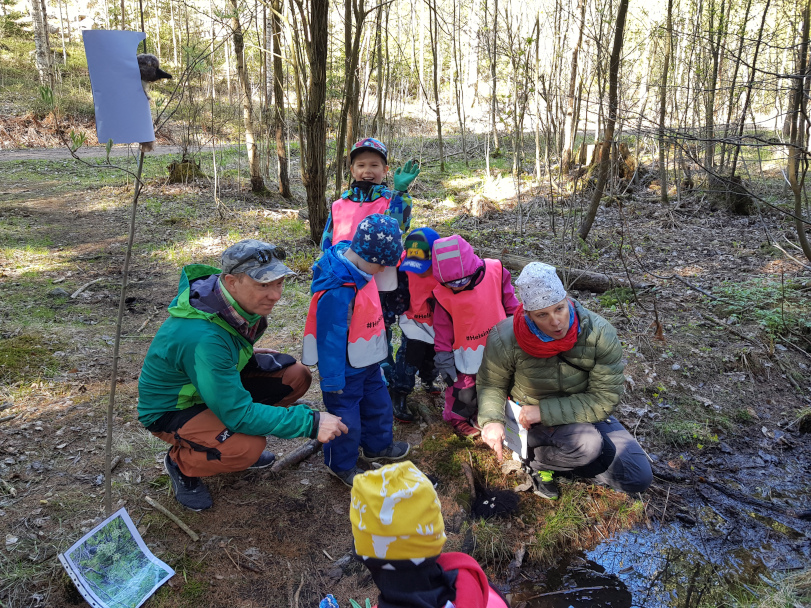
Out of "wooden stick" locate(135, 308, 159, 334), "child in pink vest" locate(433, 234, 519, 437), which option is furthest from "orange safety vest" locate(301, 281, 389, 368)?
"wooden stick" locate(135, 308, 159, 334)

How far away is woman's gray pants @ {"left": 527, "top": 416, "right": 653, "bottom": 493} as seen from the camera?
2.64 m

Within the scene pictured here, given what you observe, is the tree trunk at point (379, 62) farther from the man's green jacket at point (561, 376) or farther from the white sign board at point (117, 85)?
the man's green jacket at point (561, 376)

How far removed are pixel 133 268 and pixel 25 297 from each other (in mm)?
1454

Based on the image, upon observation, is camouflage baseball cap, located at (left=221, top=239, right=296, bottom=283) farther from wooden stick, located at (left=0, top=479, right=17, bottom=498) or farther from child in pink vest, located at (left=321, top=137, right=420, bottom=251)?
wooden stick, located at (left=0, top=479, right=17, bottom=498)

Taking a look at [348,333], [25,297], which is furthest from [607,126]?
[25,297]

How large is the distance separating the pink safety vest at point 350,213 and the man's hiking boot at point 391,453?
1577 mm

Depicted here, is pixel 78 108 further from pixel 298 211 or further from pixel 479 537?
pixel 479 537

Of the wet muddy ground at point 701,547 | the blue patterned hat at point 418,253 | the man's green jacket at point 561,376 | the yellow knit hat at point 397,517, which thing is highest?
the blue patterned hat at point 418,253

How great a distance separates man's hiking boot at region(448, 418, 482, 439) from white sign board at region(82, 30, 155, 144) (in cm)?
247

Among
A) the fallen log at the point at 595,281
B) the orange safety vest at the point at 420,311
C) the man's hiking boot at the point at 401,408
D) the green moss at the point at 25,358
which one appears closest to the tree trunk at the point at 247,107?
the green moss at the point at 25,358

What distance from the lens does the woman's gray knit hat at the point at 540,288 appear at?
7.59ft

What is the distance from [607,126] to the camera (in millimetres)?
5656

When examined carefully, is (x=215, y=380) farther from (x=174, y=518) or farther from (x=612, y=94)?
(x=612, y=94)

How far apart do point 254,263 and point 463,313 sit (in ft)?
4.49
